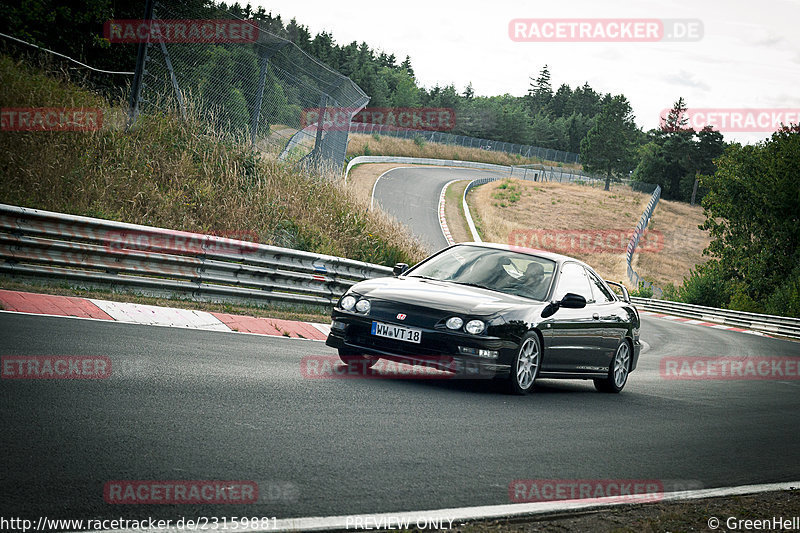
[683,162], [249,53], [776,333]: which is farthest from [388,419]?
[683,162]

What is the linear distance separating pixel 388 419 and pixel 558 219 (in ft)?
197

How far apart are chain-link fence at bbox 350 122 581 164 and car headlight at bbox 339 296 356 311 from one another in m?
57.6

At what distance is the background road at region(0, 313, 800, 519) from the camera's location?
Result: 4414 mm

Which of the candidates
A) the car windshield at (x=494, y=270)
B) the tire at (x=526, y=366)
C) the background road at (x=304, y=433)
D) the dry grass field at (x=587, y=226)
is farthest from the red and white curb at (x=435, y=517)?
the dry grass field at (x=587, y=226)

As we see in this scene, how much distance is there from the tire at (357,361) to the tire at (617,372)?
3.13 metres

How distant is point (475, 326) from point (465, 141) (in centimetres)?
9573

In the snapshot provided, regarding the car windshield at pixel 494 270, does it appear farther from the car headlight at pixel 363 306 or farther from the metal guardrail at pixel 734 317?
the metal guardrail at pixel 734 317

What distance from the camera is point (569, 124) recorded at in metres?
166

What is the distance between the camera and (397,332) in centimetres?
820

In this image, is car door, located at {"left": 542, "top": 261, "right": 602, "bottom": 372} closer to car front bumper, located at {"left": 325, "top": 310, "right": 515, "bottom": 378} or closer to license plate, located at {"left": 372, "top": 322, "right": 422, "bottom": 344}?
car front bumper, located at {"left": 325, "top": 310, "right": 515, "bottom": 378}

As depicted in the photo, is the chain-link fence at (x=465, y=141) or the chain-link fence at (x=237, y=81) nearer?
the chain-link fence at (x=237, y=81)

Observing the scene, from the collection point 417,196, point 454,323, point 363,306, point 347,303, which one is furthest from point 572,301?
point 417,196

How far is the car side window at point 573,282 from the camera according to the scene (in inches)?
382

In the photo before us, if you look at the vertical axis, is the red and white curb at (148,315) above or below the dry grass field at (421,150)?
below
